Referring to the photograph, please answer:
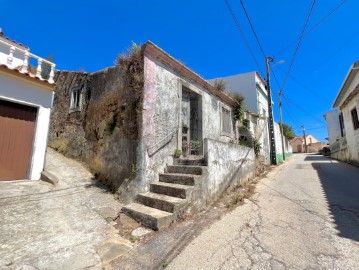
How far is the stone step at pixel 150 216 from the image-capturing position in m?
3.75

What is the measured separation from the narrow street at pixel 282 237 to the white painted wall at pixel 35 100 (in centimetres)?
510

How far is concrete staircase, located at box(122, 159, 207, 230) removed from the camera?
391 cm

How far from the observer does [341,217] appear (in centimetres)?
425

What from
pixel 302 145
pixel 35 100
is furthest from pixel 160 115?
pixel 302 145

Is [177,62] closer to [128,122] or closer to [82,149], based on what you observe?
[128,122]

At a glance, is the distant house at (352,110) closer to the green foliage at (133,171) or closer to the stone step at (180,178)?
the stone step at (180,178)

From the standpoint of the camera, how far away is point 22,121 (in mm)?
5875

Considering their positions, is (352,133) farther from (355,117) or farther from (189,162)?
(189,162)

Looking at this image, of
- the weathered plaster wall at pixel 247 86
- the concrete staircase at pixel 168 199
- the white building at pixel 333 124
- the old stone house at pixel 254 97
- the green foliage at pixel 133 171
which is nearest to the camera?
the concrete staircase at pixel 168 199

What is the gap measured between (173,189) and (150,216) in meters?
0.94

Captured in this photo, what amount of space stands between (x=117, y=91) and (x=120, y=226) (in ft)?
13.0

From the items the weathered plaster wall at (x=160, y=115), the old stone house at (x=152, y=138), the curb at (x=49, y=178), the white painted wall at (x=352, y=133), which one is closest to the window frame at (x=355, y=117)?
the white painted wall at (x=352, y=133)

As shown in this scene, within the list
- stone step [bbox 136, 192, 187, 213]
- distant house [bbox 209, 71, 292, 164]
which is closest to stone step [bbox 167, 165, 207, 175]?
stone step [bbox 136, 192, 187, 213]

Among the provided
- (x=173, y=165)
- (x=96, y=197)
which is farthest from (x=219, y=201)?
(x=96, y=197)
